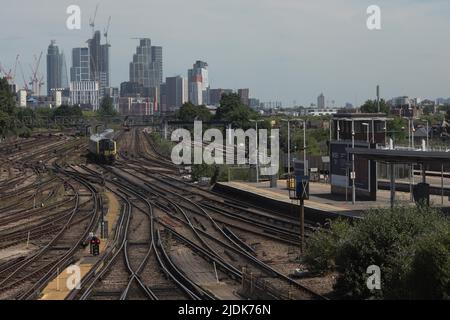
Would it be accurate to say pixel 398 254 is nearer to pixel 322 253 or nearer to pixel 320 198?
pixel 322 253

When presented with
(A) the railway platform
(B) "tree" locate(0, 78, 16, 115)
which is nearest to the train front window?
(B) "tree" locate(0, 78, 16, 115)

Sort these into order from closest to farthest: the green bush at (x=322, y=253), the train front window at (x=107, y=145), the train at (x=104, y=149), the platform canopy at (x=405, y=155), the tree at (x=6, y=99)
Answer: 1. the green bush at (x=322, y=253)
2. the platform canopy at (x=405, y=155)
3. the train front window at (x=107, y=145)
4. the train at (x=104, y=149)
5. the tree at (x=6, y=99)

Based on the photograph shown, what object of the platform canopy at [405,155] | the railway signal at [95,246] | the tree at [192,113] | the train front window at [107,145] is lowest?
the railway signal at [95,246]

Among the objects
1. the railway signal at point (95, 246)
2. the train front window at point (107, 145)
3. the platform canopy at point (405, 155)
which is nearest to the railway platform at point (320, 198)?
the platform canopy at point (405, 155)

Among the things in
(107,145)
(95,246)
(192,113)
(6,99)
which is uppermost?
(6,99)

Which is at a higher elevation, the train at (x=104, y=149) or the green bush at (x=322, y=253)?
the train at (x=104, y=149)

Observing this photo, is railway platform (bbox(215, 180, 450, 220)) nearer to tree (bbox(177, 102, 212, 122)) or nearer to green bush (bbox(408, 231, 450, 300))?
green bush (bbox(408, 231, 450, 300))

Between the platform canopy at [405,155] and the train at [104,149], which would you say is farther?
the train at [104,149]

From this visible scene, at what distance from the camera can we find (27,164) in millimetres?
70250

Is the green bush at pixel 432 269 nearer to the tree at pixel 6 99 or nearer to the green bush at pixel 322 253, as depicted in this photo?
the green bush at pixel 322 253

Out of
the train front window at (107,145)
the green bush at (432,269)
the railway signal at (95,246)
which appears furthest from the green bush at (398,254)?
the train front window at (107,145)

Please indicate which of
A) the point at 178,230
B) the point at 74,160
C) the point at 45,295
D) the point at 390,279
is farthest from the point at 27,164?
the point at 390,279

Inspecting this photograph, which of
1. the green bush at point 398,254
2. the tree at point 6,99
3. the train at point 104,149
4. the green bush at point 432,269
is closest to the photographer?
the green bush at point 432,269

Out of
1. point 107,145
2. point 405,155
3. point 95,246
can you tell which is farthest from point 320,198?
point 107,145
